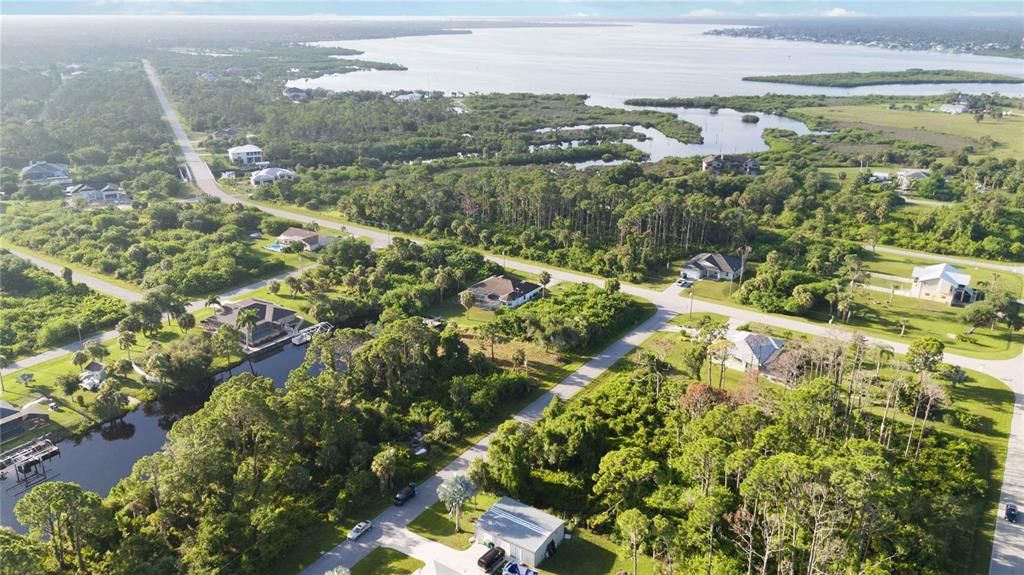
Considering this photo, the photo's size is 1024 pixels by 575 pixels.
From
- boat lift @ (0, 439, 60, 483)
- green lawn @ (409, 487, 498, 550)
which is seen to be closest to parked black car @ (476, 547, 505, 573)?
green lawn @ (409, 487, 498, 550)

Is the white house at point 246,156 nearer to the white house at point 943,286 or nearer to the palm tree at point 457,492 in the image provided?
the palm tree at point 457,492

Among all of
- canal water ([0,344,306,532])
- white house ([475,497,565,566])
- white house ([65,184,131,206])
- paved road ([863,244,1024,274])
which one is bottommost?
canal water ([0,344,306,532])

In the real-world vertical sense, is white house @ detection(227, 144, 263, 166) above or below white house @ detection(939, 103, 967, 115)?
below

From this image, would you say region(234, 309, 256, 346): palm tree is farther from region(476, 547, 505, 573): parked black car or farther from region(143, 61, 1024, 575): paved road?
region(476, 547, 505, 573): parked black car

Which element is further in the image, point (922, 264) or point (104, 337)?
point (922, 264)

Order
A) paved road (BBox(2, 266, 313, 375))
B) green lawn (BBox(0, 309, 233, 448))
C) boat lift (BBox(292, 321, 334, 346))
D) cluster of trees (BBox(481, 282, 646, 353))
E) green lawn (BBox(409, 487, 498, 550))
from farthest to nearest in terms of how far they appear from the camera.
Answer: boat lift (BBox(292, 321, 334, 346)), cluster of trees (BBox(481, 282, 646, 353)), paved road (BBox(2, 266, 313, 375)), green lawn (BBox(0, 309, 233, 448)), green lawn (BBox(409, 487, 498, 550))

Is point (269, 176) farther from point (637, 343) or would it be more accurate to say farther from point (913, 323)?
point (913, 323)

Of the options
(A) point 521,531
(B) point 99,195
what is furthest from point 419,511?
(B) point 99,195
